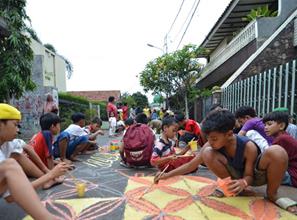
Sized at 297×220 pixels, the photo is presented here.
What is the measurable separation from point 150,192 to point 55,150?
100 inches

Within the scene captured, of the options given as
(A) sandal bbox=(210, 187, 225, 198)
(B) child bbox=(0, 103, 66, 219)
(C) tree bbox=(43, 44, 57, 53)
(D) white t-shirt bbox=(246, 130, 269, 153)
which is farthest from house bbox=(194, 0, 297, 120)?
(C) tree bbox=(43, 44, 57, 53)

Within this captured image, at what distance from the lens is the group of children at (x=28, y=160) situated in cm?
196

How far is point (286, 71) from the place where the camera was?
596 cm

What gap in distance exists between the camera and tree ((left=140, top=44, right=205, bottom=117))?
55.5ft

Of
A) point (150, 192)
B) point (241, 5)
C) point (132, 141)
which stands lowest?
point (150, 192)

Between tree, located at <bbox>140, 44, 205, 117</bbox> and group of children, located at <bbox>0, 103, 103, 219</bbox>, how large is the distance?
12062 millimetres

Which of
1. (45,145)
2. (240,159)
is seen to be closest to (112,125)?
(45,145)

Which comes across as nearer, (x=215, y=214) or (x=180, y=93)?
(x=215, y=214)

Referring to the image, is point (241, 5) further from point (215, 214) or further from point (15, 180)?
point (15, 180)

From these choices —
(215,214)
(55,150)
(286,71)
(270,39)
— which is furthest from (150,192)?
(270,39)

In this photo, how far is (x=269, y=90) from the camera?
6758 mm

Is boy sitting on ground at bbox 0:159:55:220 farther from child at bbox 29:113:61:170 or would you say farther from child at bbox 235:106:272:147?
child at bbox 235:106:272:147

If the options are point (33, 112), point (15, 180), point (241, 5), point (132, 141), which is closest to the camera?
point (15, 180)

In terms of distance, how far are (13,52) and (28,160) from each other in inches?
245
